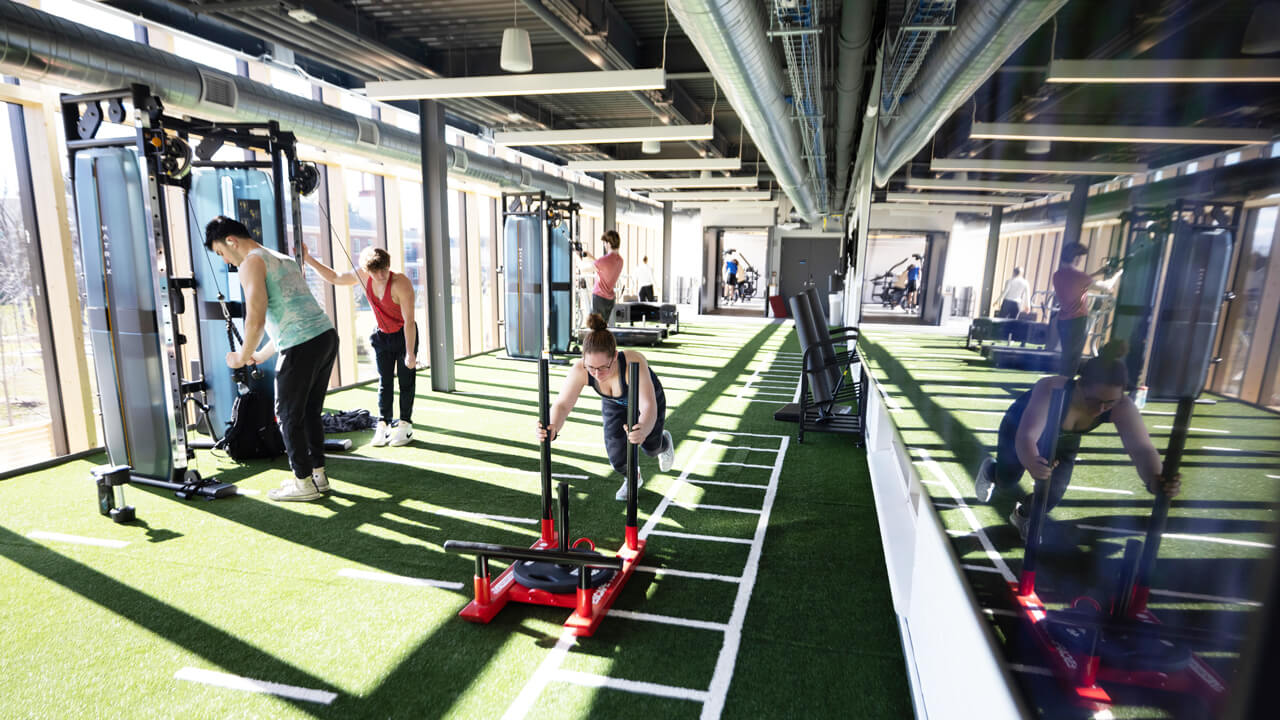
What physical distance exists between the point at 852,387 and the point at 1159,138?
719 cm

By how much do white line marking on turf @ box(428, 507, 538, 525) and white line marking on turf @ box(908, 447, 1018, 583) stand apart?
2369mm

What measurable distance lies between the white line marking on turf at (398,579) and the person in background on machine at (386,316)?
2.11 metres

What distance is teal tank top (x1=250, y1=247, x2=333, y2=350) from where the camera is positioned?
3.81 metres

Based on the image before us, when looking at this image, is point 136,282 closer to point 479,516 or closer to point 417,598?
point 479,516

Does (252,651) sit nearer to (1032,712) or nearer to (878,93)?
(1032,712)

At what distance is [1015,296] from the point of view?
4.32 feet

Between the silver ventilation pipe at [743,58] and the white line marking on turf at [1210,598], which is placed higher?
the silver ventilation pipe at [743,58]

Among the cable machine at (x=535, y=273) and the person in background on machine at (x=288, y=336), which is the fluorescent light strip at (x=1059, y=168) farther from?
the cable machine at (x=535, y=273)

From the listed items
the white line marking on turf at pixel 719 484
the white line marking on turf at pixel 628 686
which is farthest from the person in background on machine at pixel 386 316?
the white line marking on turf at pixel 628 686

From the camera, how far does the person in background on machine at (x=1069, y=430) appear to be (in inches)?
28.7

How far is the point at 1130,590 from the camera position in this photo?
2.52 feet

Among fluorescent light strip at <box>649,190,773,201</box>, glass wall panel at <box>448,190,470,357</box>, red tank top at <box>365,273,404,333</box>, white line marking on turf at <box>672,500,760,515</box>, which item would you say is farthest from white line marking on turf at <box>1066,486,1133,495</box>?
fluorescent light strip at <box>649,190,773,201</box>

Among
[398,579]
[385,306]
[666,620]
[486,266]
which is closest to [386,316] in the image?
[385,306]

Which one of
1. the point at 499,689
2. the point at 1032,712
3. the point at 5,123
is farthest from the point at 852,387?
the point at 5,123
